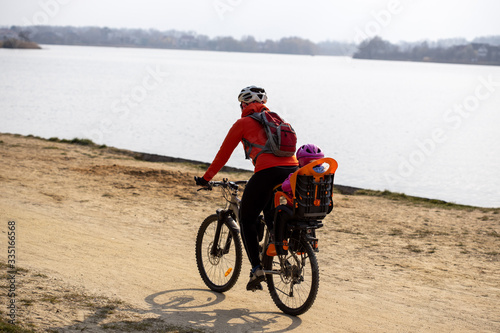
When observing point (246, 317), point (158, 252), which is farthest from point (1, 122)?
point (246, 317)

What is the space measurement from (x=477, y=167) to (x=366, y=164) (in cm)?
487

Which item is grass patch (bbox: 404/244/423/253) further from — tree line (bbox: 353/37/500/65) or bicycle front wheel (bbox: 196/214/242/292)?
tree line (bbox: 353/37/500/65)

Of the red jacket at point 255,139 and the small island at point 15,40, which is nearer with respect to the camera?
the red jacket at point 255,139

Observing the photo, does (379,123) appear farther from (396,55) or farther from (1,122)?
(396,55)

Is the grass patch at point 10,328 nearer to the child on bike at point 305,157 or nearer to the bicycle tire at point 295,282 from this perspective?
the bicycle tire at point 295,282

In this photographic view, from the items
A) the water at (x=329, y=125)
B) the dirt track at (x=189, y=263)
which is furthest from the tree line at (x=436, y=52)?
the dirt track at (x=189, y=263)

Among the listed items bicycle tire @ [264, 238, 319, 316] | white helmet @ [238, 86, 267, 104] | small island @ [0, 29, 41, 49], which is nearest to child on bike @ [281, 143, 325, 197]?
bicycle tire @ [264, 238, 319, 316]

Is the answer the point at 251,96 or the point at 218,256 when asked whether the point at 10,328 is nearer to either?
the point at 218,256

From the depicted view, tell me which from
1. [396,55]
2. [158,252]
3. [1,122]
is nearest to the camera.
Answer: [158,252]

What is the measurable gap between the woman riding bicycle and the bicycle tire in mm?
164

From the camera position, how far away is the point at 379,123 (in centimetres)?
4578

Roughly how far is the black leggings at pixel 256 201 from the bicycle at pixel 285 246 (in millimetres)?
93

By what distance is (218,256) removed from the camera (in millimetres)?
6266

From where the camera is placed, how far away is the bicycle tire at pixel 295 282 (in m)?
5.22
